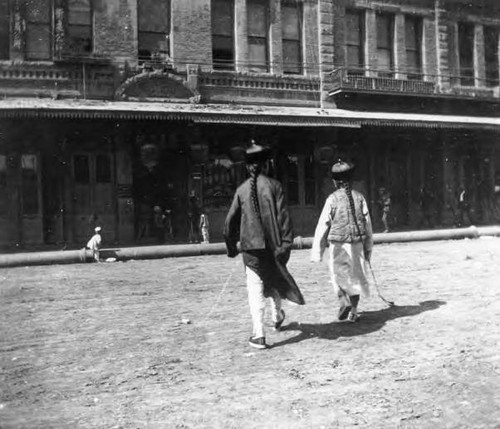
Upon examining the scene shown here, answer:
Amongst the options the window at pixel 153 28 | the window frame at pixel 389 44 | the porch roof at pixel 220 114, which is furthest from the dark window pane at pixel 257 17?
the window frame at pixel 389 44

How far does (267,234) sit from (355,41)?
15718 mm

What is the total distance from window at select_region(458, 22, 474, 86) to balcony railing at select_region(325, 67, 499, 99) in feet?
1.09

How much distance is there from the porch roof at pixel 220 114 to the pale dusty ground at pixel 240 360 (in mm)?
6207

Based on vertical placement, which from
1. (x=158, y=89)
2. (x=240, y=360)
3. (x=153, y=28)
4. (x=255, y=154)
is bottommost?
(x=240, y=360)

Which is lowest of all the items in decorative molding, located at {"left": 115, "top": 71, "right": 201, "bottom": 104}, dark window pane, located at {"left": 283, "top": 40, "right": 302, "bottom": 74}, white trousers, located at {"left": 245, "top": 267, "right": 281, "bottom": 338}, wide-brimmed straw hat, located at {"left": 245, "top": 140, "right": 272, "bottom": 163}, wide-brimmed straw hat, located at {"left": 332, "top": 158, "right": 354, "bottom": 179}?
white trousers, located at {"left": 245, "top": 267, "right": 281, "bottom": 338}

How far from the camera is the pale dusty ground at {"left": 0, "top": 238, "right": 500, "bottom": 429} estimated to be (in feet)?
10.8

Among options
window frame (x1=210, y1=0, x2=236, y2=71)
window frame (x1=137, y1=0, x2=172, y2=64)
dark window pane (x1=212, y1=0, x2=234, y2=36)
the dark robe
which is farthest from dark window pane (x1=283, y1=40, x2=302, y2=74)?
the dark robe

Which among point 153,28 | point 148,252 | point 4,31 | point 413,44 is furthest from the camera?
point 413,44

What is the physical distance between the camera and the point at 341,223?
548 centimetres

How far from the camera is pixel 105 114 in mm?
13375

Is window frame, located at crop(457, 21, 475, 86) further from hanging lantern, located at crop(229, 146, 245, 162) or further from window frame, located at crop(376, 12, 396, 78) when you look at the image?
hanging lantern, located at crop(229, 146, 245, 162)

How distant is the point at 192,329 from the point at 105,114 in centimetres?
921

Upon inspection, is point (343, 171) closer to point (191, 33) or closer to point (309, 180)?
point (191, 33)

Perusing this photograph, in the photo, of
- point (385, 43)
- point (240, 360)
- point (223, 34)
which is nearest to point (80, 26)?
point (223, 34)
